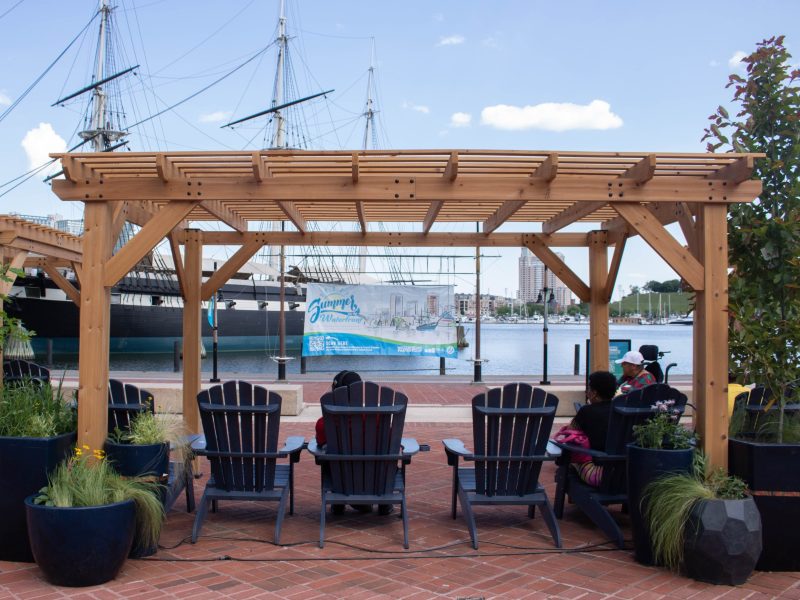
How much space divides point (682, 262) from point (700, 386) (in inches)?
34.1

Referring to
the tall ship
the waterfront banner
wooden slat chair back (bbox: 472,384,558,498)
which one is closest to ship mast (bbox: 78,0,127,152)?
the tall ship

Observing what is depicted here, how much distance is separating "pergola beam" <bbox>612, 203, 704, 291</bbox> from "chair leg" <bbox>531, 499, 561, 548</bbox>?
1.81 m

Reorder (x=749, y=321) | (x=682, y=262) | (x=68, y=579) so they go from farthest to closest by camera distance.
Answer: (x=682, y=262) < (x=749, y=321) < (x=68, y=579)

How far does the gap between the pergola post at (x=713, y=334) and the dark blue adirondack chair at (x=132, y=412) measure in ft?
12.0

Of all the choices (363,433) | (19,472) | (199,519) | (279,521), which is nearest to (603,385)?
(363,433)

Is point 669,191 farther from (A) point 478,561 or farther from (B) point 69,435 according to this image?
(B) point 69,435

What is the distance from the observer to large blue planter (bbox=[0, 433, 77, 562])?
171 inches

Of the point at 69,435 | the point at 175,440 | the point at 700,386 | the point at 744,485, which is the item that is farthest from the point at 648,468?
the point at 69,435

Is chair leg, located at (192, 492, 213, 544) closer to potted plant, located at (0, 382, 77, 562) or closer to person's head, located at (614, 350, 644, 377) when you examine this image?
potted plant, located at (0, 382, 77, 562)

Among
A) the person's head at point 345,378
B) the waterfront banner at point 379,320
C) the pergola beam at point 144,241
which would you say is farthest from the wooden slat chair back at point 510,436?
the waterfront banner at point 379,320

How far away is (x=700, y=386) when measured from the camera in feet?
16.5

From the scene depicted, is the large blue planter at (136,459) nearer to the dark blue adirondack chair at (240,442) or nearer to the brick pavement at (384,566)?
the dark blue adirondack chair at (240,442)

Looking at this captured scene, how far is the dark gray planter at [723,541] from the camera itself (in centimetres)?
403

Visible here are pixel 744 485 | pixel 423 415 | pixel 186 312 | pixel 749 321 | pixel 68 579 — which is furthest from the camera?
pixel 423 415
